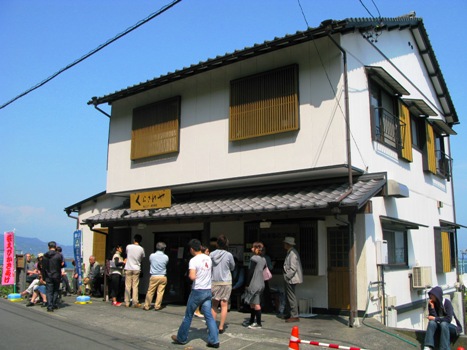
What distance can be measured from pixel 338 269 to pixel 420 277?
3.51 m

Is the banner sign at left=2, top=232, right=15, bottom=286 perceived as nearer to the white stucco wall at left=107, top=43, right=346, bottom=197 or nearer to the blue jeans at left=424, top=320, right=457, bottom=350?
the white stucco wall at left=107, top=43, right=346, bottom=197

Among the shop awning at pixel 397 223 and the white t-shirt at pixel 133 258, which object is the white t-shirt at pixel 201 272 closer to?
the white t-shirt at pixel 133 258

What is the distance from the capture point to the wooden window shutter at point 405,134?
13.4 metres

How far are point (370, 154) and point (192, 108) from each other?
5608 mm

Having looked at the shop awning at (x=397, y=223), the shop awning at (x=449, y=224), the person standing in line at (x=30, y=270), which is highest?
the shop awning at (x=449, y=224)

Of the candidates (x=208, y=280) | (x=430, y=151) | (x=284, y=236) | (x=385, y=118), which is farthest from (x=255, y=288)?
(x=430, y=151)

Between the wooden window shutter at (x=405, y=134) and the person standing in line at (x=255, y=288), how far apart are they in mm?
6166

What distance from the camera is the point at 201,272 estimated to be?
26.5ft

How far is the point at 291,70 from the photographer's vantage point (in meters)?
11.4

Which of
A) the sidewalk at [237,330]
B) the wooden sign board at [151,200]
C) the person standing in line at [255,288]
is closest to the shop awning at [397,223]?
the sidewalk at [237,330]

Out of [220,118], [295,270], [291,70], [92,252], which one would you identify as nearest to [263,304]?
[295,270]

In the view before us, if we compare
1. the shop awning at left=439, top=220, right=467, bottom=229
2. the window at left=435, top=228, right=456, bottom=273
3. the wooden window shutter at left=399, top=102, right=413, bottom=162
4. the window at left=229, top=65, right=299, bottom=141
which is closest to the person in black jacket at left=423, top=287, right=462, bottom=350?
the window at left=229, top=65, right=299, bottom=141

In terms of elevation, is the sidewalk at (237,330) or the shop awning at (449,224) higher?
the shop awning at (449,224)

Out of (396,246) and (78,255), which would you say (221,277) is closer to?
(396,246)
